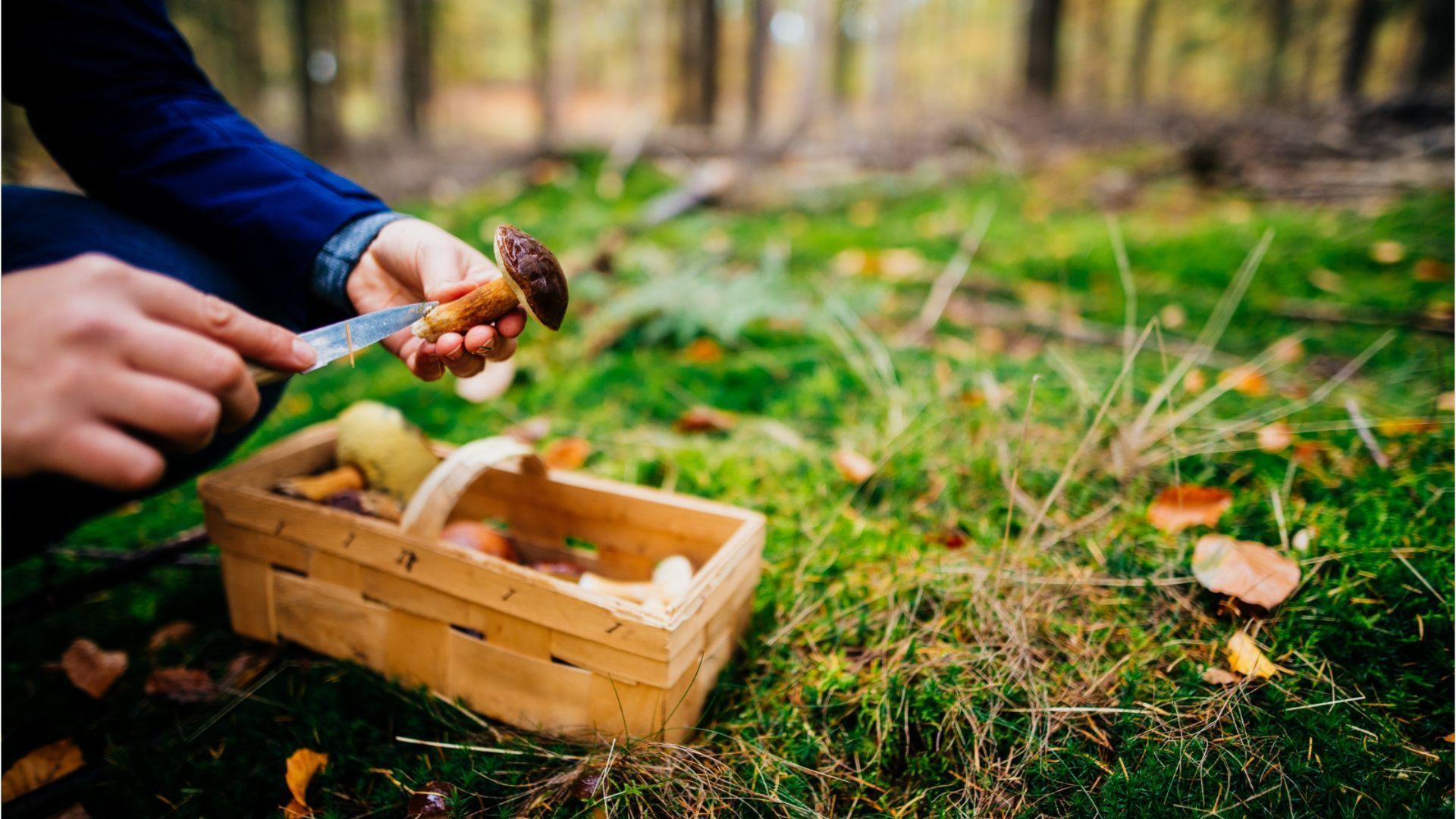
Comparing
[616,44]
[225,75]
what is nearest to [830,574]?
[225,75]

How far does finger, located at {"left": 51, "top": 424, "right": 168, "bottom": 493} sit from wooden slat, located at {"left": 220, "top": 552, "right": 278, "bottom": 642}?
920 mm

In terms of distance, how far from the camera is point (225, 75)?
48.3 feet

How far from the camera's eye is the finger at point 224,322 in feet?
2.68

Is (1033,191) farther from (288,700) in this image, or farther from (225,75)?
(225,75)

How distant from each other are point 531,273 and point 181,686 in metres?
1.22

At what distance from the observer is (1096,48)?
2511 centimetres

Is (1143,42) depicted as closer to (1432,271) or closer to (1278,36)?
(1278,36)

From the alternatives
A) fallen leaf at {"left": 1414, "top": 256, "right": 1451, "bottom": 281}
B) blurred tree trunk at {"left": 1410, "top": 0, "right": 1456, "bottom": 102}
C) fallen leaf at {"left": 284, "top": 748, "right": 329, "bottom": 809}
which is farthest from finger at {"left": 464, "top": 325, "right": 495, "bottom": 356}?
blurred tree trunk at {"left": 1410, "top": 0, "right": 1456, "bottom": 102}

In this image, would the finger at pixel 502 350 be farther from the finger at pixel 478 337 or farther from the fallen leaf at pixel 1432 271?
the fallen leaf at pixel 1432 271

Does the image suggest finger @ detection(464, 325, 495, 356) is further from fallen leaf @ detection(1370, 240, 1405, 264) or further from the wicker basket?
fallen leaf @ detection(1370, 240, 1405, 264)

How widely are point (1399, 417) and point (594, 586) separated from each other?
2256mm

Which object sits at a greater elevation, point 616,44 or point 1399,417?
point 616,44

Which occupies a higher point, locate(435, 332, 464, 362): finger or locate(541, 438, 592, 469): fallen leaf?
locate(435, 332, 464, 362): finger

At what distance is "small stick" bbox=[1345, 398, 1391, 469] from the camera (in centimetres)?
178
